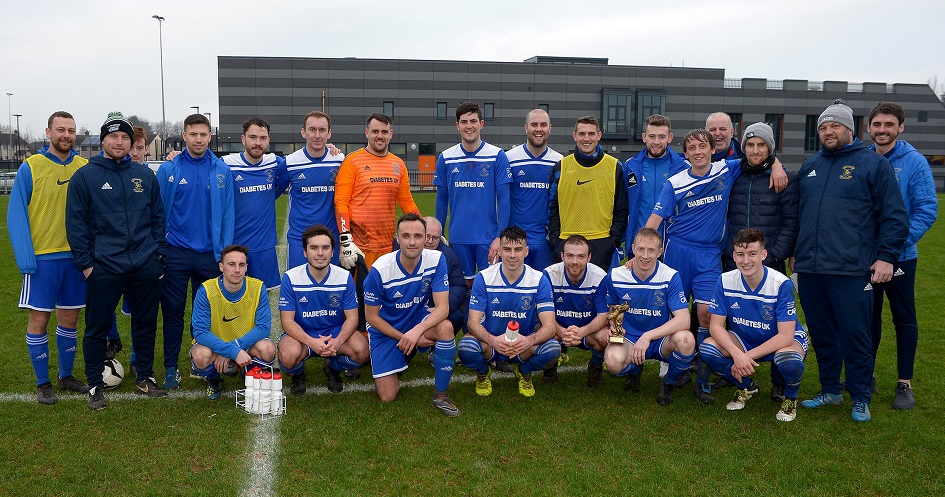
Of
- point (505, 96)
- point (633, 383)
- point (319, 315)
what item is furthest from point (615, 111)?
point (319, 315)

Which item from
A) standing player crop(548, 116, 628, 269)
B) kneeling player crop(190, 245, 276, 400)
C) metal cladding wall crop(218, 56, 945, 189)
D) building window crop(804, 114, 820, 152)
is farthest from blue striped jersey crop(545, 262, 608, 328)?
building window crop(804, 114, 820, 152)

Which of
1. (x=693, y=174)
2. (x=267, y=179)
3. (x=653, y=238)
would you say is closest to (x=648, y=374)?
(x=653, y=238)

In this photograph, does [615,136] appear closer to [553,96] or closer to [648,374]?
[553,96]

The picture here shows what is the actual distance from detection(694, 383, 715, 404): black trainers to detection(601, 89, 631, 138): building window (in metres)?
46.7

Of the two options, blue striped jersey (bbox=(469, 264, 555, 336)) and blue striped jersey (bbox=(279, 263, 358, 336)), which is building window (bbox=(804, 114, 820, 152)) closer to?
blue striped jersey (bbox=(469, 264, 555, 336))

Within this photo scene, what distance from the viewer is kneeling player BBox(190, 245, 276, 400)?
4.80 meters

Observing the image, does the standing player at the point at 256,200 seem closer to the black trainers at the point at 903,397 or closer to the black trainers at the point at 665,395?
the black trainers at the point at 665,395

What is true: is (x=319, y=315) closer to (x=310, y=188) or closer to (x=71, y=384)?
(x=310, y=188)

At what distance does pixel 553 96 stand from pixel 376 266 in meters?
46.0

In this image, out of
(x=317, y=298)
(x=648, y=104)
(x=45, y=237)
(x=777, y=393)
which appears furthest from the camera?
(x=648, y=104)

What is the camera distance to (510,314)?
504cm

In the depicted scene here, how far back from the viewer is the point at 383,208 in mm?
5805

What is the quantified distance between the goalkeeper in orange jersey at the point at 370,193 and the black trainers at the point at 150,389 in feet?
6.07

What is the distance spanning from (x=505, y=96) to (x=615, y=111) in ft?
28.8
